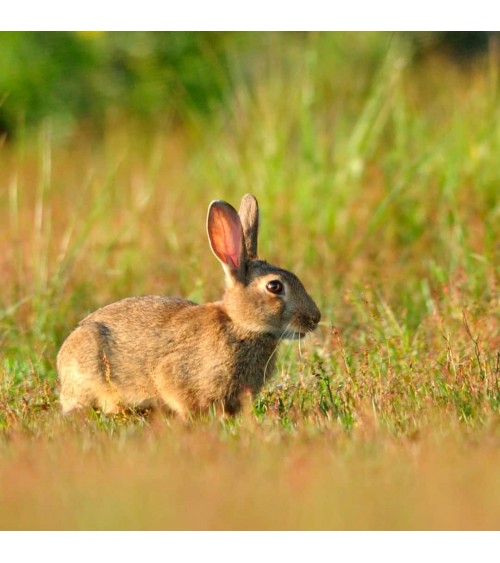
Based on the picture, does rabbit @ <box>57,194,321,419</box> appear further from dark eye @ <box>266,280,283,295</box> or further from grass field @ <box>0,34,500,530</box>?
grass field @ <box>0,34,500,530</box>

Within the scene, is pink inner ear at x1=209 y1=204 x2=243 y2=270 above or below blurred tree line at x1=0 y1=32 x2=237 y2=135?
below

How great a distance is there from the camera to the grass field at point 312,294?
368cm

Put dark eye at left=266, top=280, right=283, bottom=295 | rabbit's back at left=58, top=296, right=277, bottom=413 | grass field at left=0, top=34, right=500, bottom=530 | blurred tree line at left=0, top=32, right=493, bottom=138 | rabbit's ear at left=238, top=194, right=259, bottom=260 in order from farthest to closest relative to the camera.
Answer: blurred tree line at left=0, top=32, right=493, bottom=138
rabbit's ear at left=238, top=194, right=259, bottom=260
dark eye at left=266, top=280, right=283, bottom=295
rabbit's back at left=58, top=296, right=277, bottom=413
grass field at left=0, top=34, right=500, bottom=530

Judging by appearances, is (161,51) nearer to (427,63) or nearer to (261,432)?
(427,63)

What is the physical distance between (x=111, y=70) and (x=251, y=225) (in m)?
8.92

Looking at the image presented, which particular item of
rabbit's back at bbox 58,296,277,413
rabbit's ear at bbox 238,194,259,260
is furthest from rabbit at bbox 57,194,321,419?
rabbit's ear at bbox 238,194,259,260

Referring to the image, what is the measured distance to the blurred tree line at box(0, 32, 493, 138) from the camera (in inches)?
533

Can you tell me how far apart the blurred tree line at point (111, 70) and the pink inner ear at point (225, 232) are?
7.66 metres

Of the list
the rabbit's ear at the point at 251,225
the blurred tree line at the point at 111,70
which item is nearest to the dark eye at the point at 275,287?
the rabbit's ear at the point at 251,225

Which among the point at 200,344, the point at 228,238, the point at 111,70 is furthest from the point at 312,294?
the point at 111,70

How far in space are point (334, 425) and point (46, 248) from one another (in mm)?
3287

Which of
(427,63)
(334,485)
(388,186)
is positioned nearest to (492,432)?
(334,485)

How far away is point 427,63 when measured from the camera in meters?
13.9

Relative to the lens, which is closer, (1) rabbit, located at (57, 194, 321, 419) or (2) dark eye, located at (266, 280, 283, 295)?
(1) rabbit, located at (57, 194, 321, 419)
